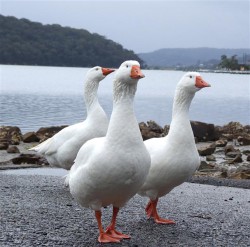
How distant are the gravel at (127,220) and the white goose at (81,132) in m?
0.60

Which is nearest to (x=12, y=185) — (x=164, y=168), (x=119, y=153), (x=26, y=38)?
(x=164, y=168)

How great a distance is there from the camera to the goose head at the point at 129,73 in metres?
6.56

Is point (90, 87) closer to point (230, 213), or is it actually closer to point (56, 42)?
point (230, 213)

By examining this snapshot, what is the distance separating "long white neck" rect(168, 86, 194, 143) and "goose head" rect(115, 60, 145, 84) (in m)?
1.29

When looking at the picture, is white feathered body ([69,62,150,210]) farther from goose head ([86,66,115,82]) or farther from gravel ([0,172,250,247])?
goose head ([86,66,115,82])

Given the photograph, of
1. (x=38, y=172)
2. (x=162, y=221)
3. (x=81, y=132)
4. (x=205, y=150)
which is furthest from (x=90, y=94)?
(x=205, y=150)

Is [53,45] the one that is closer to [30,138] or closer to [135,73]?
[30,138]

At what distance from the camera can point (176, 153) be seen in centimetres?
756

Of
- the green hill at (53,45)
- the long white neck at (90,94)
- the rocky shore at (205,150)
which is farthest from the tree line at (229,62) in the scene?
the long white neck at (90,94)

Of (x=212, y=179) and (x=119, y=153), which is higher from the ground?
(x=119, y=153)

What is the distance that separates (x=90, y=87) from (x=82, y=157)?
13.4ft

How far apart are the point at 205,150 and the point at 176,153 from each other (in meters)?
11.3

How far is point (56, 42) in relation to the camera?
4766 inches

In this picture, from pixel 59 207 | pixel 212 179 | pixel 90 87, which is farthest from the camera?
pixel 212 179
